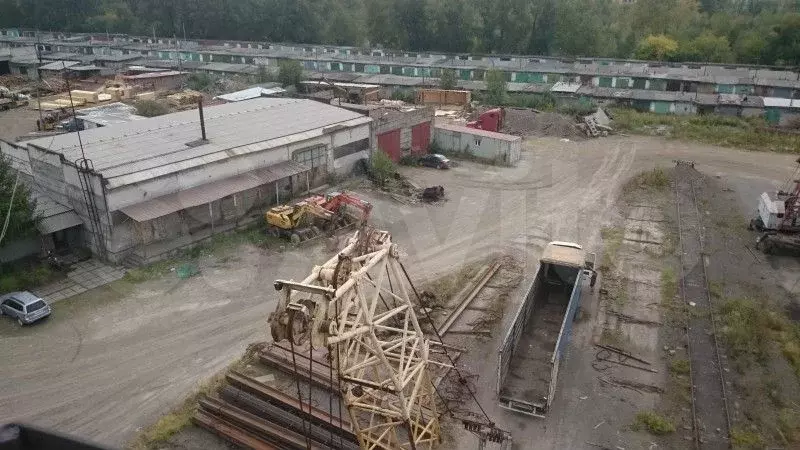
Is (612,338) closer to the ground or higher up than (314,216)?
closer to the ground

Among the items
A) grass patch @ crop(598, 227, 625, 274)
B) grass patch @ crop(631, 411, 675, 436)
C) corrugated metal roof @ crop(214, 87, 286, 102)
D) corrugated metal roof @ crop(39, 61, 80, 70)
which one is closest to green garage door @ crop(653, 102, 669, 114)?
grass patch @ crop(598, 227, 625, 274)

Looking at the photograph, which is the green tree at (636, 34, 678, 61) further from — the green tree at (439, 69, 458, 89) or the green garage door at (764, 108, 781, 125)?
the green tree at (439, 69, 458, 89)

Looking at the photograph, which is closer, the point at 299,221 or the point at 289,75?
the point at 299,221

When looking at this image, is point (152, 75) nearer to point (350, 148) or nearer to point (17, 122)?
point (17, 122)

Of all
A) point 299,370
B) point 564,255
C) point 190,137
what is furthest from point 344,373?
point 190,137

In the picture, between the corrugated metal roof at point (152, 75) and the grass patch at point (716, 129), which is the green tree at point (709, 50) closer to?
the grass patch at point (716, 129)

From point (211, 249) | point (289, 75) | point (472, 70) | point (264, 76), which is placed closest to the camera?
point (211, 249)

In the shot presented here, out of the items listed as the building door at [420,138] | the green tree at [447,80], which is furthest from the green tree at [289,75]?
the building door at [420,138]
